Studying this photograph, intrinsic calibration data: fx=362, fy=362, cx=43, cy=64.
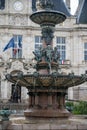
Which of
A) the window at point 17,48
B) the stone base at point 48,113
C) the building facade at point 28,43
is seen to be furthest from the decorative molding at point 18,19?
the stone base at point 48,113

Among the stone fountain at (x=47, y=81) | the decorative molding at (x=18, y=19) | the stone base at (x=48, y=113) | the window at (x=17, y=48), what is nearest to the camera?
the stone fountain at (x=47, y=81)

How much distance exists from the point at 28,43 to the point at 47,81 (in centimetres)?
3277

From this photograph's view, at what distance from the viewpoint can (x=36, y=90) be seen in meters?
15.1

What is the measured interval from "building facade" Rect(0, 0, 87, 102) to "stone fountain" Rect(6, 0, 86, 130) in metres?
28.7

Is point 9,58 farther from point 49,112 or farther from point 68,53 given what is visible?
point 49,112

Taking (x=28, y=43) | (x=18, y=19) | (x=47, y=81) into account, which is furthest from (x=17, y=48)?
(x=47, y=81)

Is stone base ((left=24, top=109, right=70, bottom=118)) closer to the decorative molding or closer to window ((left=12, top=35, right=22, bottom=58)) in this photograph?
window ((left=12, top=35, right=22, bottom=58))

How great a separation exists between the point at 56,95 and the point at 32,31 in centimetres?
3234

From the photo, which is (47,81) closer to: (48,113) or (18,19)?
(48,113)

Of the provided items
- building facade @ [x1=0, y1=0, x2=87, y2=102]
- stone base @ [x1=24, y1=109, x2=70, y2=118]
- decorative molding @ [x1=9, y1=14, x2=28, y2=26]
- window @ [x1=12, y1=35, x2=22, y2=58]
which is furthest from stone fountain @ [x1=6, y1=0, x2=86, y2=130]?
decorative molding @ [x1=9, y1=14, x2=28, y2=26]

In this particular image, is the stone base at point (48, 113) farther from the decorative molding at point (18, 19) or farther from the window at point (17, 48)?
the decorative molding at point (18, 19)

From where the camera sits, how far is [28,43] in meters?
47.1

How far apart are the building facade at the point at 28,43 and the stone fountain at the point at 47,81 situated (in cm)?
2868

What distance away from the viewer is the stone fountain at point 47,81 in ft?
47.6
